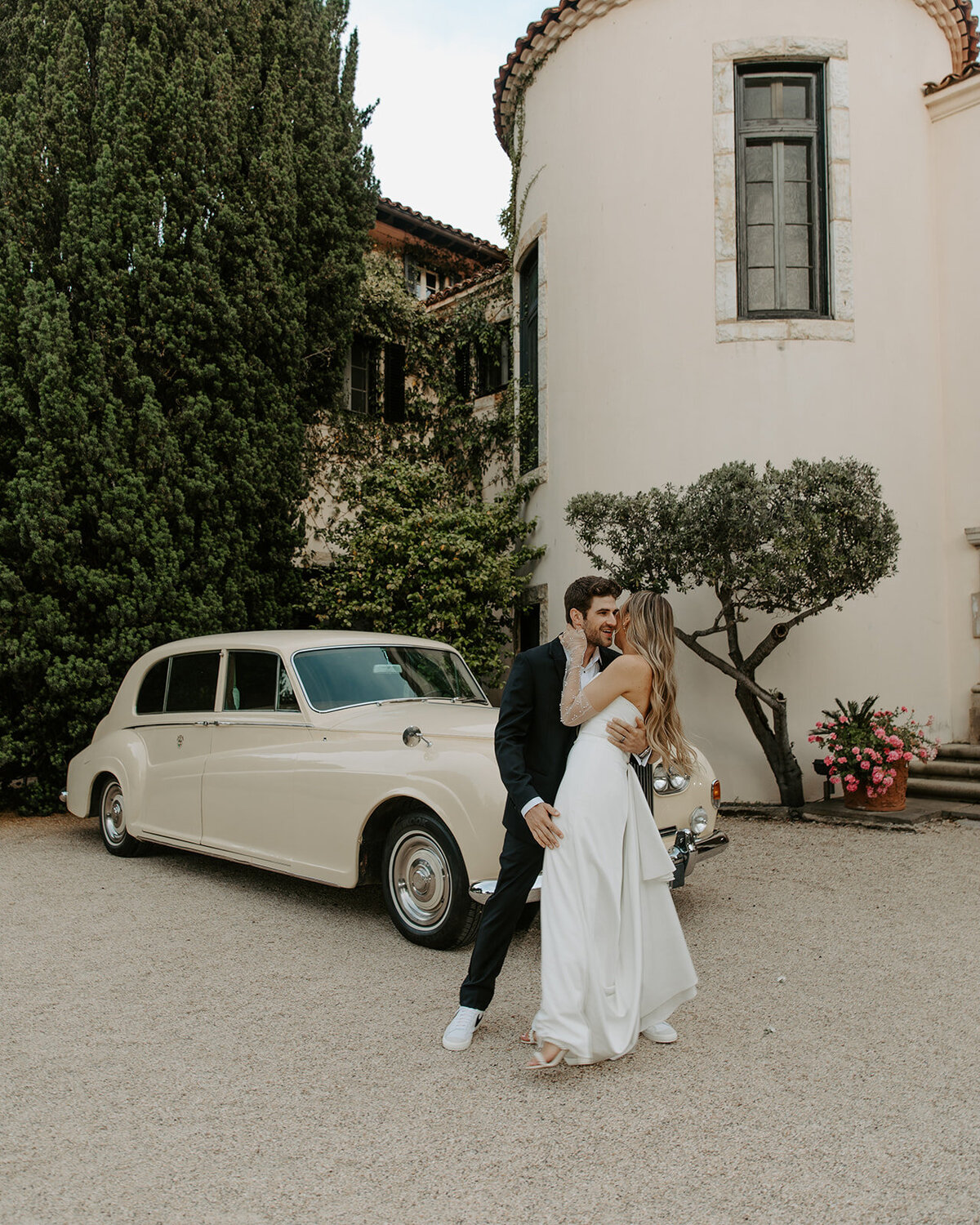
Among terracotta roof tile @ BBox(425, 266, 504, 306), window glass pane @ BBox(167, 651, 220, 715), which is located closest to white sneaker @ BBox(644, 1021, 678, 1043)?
window glass pane @ BBox(167, 651, 220, 715)

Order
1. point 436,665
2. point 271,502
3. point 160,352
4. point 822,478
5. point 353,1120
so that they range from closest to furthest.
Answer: point 353,1120 < point 436,665 < point 822,478 < point 160,352 < point 271,502

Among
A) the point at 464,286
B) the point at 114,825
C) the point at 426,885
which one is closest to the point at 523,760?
the point at 426,885

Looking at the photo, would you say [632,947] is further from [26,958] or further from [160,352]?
[160,352]

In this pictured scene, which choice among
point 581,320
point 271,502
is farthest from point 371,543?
point 581,320

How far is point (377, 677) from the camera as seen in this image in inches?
229

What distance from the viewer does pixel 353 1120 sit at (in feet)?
9.80

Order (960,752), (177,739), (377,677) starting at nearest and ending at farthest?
(377,677) < (177,739) < (960,752)

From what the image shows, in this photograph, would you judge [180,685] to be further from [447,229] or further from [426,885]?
[447,229]

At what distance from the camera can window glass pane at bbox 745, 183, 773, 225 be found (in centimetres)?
989

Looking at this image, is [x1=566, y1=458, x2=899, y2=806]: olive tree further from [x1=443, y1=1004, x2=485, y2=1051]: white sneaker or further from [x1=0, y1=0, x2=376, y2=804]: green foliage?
[x1=443, y1=1004, x2=485, y2=1051]: white sneaker

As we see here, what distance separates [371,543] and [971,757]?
6.27 m

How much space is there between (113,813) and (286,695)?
226 cm

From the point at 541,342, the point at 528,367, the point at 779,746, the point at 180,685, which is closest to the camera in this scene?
the point at 180,685

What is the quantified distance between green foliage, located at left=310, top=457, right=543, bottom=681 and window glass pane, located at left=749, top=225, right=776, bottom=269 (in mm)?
3819
